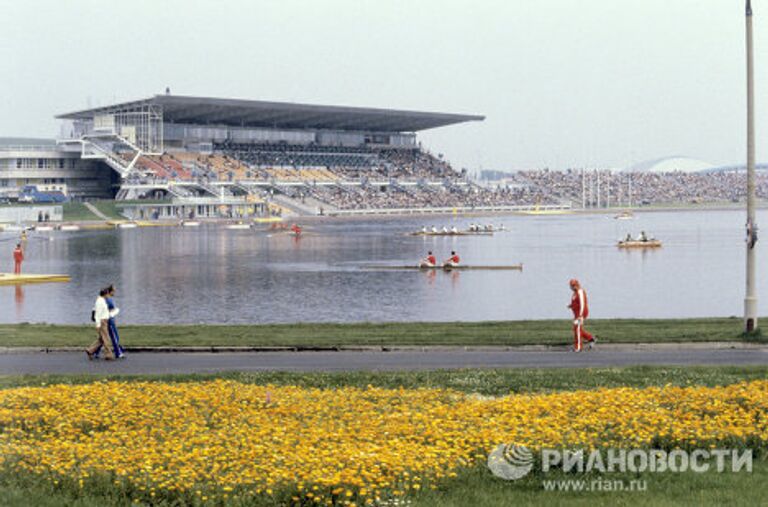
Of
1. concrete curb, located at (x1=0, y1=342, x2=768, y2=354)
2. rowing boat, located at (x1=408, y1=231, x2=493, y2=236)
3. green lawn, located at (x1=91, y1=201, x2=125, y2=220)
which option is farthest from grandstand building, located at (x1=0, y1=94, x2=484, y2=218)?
concrete curb, located at (x1=0, y1=342, x2=768, y2=354)

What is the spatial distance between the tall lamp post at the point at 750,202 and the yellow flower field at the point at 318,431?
1297cm

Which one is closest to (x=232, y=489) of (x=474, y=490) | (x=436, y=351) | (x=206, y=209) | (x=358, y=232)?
(x=474, y=490)

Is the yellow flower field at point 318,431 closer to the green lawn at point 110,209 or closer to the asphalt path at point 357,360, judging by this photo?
the asphalt path at point 357,360

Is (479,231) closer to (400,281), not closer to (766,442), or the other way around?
(400,281)

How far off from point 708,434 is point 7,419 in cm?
1059

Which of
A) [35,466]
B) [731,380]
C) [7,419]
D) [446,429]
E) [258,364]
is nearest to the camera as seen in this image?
[35,466]

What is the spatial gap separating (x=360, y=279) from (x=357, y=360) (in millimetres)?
44129

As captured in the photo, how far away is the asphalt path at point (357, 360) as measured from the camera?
25.2 m

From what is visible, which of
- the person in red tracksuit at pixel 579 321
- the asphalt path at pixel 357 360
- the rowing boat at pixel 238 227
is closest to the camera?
the asphalt path at pixel 357 360

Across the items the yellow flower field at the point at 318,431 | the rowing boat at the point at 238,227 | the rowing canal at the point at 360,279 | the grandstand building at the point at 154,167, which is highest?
the grandstand building at the point at 154,167

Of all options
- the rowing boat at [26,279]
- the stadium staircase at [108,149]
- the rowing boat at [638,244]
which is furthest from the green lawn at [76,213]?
the rowing boat at [26,279]

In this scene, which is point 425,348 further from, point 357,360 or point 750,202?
point 750,202

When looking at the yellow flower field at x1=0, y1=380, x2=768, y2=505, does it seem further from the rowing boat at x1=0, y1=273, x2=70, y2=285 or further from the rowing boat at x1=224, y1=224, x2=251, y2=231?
the rowing boat at x1=224, y1=224, x2=251, y2=231

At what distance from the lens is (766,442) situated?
14.2 m
